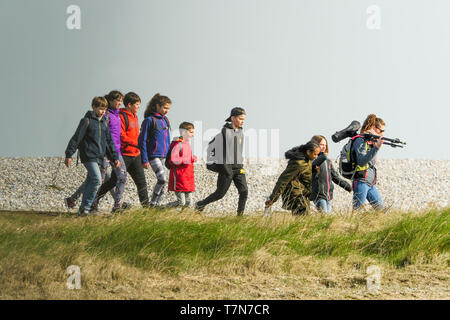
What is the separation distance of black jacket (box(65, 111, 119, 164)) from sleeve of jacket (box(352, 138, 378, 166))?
3.93 meters

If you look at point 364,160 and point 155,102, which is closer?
point 364,160

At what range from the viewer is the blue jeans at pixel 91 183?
7930 mm

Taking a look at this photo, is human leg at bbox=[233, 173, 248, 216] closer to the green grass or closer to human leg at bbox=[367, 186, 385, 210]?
the green grass

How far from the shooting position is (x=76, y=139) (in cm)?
781

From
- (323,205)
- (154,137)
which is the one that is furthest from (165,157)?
(323,205)

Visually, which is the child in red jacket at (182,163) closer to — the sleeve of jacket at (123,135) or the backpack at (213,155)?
the backpack at (213,155)

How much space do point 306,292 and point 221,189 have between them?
3.36 m

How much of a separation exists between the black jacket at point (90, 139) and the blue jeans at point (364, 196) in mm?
4046

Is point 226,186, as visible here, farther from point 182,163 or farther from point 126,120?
point 126,120

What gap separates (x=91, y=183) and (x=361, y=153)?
4252 millimetres

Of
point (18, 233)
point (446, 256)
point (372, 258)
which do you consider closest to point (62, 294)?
point (18, 233)

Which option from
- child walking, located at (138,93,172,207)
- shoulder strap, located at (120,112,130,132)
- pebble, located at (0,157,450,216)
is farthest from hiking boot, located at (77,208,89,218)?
pebble, located at (0,157,450,216)
